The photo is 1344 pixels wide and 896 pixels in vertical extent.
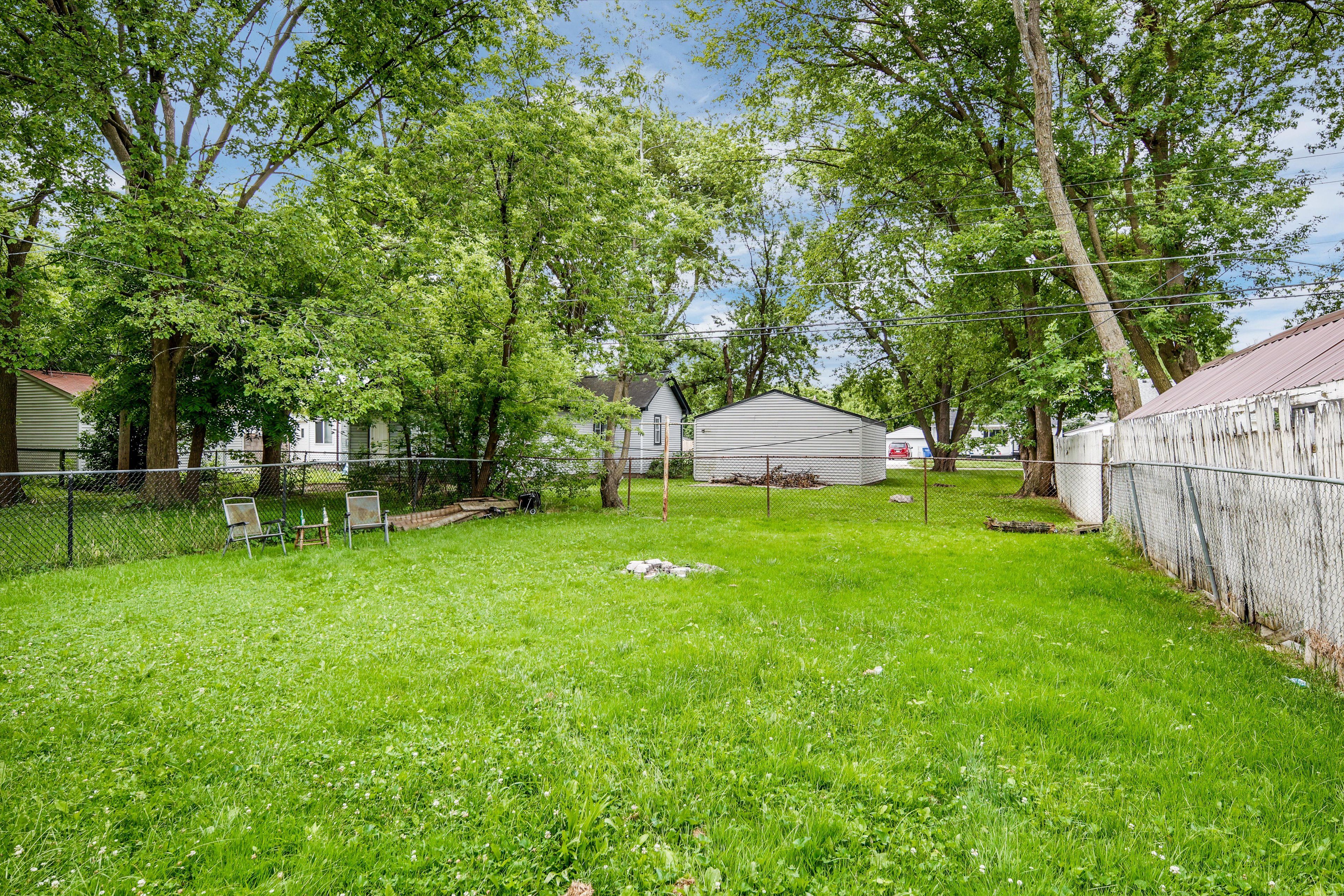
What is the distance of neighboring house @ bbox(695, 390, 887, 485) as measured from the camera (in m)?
25.5

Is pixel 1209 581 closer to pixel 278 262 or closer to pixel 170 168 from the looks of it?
pixel 278 262

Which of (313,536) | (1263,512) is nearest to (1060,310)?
(1263,512)

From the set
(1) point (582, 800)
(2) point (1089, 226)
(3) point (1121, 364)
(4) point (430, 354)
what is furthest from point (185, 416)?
(2) point (1089, 226)

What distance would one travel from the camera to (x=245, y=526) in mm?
8914

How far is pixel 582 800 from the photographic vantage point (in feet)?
8.82

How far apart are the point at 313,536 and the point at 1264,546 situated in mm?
13034

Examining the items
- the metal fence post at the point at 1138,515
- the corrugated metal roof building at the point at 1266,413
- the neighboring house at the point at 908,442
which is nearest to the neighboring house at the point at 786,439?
the metal fence post at the point at 1138,515

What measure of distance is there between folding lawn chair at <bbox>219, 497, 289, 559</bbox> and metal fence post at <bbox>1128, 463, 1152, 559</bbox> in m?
12.8

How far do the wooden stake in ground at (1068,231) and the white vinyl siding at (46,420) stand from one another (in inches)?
1224

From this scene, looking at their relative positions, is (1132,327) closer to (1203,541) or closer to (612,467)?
(1203,541)

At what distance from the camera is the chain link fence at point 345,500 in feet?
28.7

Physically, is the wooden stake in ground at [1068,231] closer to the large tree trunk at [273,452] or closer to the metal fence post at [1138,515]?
the metal fence post at [1138,515]

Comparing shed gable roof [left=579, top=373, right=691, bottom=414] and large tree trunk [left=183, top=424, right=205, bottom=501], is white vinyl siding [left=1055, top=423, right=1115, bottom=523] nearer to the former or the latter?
large tree trunk [left=183, top=424, right=205, bottom=501]

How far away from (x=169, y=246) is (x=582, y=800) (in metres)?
12.6
